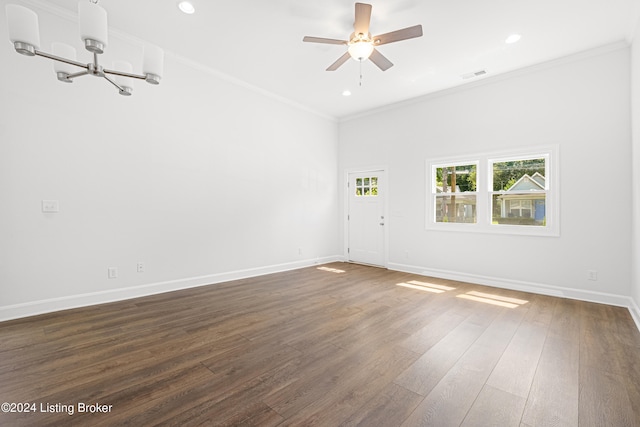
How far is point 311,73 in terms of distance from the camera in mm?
4645

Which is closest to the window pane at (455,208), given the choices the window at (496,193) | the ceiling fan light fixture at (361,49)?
the window at (496,193)

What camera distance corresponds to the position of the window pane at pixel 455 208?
502cm

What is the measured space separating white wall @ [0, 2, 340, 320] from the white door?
54.4 inches

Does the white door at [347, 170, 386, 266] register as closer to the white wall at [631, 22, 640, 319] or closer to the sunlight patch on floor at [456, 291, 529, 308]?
the sunlight patch on floor at [456, 291, 529, 308]

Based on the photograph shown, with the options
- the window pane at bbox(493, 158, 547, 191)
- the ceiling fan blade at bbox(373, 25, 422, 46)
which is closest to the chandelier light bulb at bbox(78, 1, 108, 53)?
the ceiling fan blade at bbox(373, 25, 422, 46)

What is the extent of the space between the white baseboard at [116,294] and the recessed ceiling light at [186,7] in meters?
3.51

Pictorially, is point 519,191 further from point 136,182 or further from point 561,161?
point 136,182

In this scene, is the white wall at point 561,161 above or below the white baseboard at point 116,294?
above

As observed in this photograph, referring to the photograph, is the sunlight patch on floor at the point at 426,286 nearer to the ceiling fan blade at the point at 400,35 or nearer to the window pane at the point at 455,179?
the window pane at the point at 455,179

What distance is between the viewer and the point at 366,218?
21.3 feet

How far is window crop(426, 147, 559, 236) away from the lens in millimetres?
4262

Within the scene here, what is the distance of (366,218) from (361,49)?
387cm

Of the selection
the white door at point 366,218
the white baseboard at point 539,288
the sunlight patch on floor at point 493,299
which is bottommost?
the sunlight patch on floor at point 493,299

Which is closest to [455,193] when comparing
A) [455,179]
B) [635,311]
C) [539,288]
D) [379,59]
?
[455,179]
